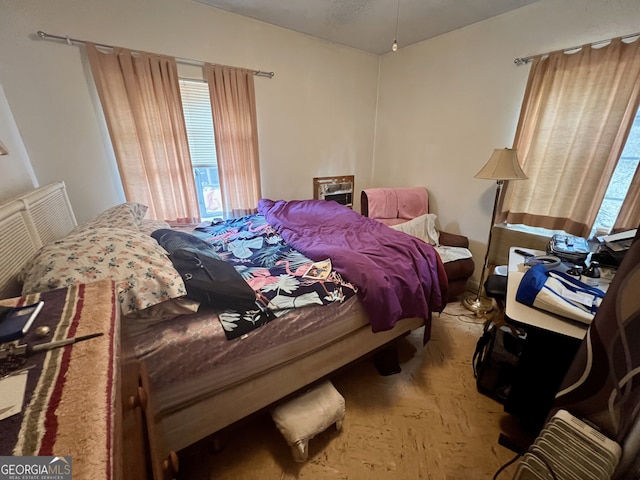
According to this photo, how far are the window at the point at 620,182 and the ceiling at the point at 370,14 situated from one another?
1.36 m

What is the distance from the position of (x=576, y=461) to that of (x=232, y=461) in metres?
1.39

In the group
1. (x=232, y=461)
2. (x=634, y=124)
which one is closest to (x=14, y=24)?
(x=232, y=461)

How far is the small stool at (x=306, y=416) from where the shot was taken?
4.03 feet

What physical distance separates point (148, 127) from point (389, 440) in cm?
284

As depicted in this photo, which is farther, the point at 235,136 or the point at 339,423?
the point at 235,136

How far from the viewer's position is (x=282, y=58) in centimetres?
272

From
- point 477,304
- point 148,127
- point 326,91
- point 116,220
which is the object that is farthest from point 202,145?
point 477,304

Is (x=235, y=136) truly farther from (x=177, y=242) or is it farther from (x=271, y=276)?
(x=271, y=276)

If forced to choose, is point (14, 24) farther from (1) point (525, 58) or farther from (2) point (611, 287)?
(1) point (525, 58)

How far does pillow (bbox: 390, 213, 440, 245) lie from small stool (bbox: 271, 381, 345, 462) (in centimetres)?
191

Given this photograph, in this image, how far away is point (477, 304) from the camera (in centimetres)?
252

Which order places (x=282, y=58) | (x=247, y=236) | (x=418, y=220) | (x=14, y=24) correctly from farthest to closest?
(x=418, y=220), (x=282, y=58), (x=247, y=236), (x=14, y=24)

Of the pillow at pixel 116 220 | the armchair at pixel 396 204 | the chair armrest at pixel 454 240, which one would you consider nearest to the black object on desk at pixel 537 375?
the chair armrest at pixel 454 240

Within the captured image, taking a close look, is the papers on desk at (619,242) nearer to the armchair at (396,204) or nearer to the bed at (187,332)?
the bed at (187,332)
